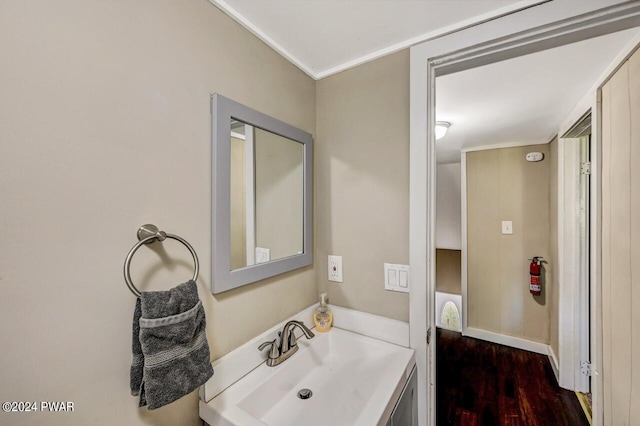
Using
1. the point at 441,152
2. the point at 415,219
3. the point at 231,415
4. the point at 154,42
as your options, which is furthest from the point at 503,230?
the point at 154,42

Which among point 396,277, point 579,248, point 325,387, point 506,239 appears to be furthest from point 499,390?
point 325,387

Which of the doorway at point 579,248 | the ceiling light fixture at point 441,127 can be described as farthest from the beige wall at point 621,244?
the ceiling light fixture at point 441,127

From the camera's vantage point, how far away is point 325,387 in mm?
1026

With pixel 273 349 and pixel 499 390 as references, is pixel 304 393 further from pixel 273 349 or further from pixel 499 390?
pixel 499 390

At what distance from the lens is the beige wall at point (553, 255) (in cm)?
238

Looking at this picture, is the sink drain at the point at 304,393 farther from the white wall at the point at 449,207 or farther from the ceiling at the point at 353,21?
the white wall at the point at 449,207

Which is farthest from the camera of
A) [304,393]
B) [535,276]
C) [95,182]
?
[535,276]

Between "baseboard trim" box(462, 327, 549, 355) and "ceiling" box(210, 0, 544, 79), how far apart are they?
123 inches

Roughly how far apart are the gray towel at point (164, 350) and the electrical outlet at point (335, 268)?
29.6 inches

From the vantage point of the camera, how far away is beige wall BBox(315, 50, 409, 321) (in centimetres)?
117

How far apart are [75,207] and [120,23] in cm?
Result: 48

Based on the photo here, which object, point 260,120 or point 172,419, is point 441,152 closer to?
point 260,120

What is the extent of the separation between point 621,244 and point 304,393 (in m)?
1.62

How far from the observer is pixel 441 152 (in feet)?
10.7
